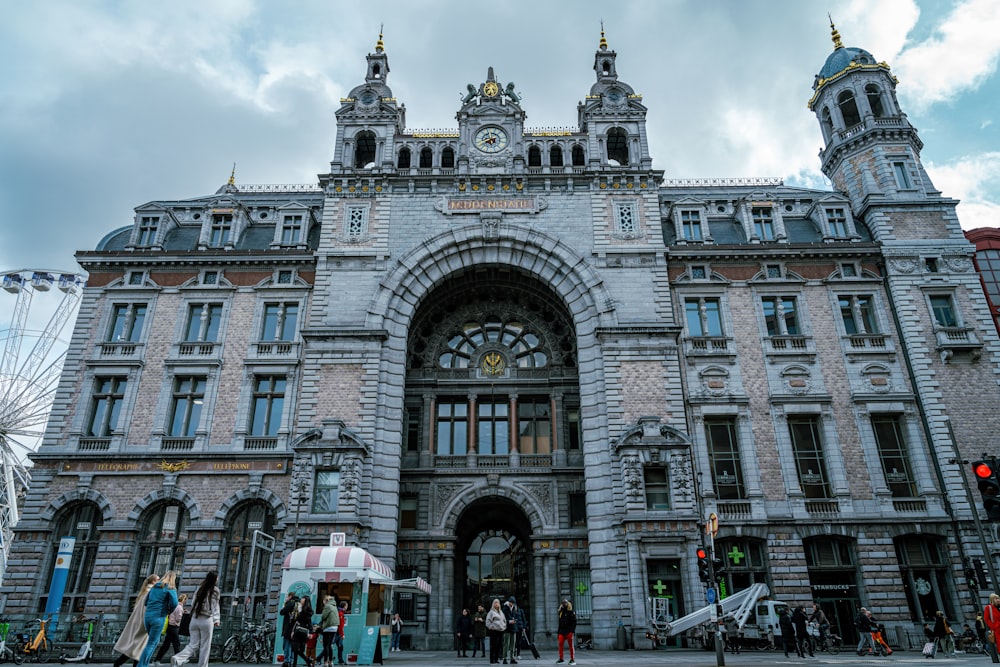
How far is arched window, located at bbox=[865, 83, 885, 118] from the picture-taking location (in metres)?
38.4

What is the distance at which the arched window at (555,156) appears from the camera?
37062 mm

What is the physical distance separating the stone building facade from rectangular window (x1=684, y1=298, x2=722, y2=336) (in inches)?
4.3

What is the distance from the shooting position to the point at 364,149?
38.2 m

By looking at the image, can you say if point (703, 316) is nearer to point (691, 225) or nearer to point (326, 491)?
point (691, 225)

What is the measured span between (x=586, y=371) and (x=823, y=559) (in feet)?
43.3

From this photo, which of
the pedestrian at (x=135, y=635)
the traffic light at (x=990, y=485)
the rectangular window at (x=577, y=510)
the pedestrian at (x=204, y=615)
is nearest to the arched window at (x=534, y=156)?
the rectangular window at (x=577, y=510)

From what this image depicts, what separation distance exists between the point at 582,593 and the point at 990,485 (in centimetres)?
2024

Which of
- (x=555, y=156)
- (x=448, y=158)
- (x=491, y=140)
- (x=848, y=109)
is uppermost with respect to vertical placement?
(x=848, y=109)

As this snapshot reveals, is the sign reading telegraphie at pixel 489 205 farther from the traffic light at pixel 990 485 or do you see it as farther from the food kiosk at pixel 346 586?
the traffic light at pixel 990 485

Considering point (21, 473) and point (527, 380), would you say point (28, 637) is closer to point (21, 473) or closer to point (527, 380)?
point (527, 380)

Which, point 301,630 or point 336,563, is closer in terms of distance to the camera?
point 301,630

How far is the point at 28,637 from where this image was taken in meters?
23.8

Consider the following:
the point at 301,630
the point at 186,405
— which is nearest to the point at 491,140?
the point at 186,405

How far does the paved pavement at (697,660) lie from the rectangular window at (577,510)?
20.8ft
